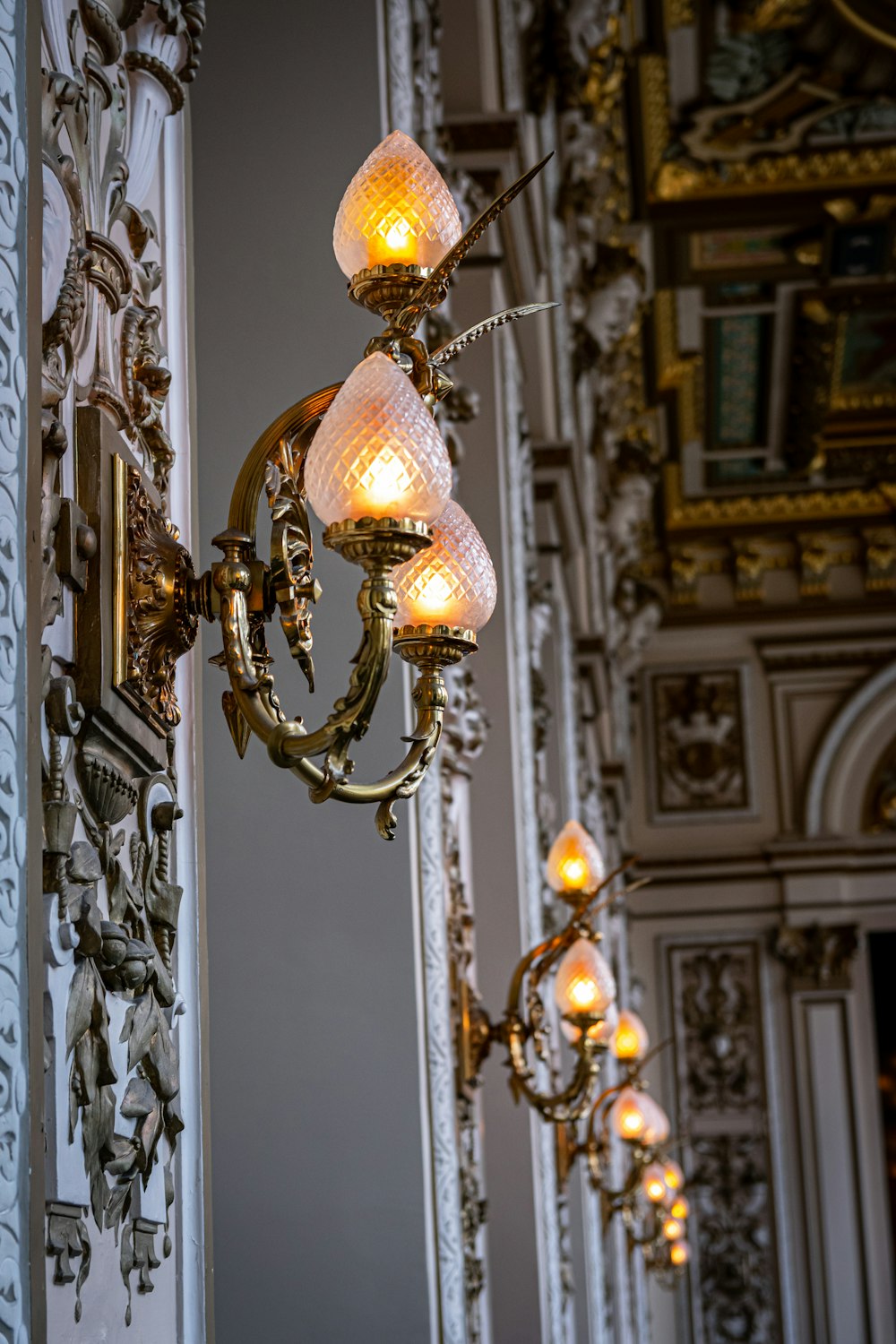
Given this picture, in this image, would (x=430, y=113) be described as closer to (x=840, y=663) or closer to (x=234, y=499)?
(x=234, y=499)

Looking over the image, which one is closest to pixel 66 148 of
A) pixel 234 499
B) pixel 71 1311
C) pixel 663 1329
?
pixel 234 499

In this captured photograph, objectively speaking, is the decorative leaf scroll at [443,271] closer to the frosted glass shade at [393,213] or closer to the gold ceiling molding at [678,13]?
the frosted glass shade at [393,213]

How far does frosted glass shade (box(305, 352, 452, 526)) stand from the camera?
1.35 m

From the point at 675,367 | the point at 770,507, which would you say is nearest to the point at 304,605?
the point at 675,367

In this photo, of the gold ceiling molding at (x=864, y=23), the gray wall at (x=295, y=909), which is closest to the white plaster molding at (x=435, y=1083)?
the gray wall at (x=295, y=909)

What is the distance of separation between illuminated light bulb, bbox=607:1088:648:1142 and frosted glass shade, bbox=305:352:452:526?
5.23 m

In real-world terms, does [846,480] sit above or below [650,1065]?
above

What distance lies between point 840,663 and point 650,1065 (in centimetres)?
329

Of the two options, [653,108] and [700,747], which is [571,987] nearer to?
[653,108]

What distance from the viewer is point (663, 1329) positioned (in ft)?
44.6

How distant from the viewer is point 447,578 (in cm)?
157

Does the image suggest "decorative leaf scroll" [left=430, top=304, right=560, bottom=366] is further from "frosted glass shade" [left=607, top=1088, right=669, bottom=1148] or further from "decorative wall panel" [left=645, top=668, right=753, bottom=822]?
"decorative wall panel" [left=645, top=668, right=753, bottom=822]

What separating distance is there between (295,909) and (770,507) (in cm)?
1173

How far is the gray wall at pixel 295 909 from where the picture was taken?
2672 millimetres
